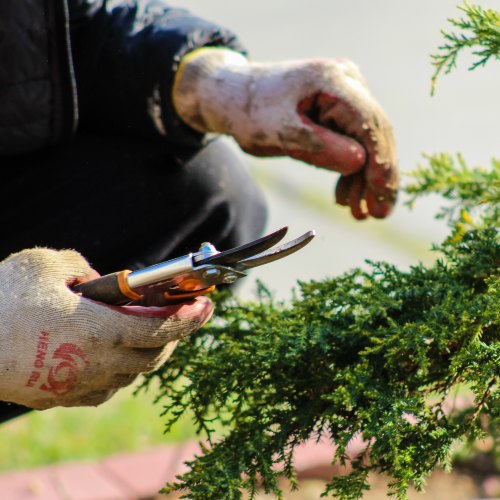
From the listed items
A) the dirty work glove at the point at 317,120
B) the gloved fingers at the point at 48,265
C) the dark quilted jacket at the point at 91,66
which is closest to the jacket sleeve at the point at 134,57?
the dark quilted jacket at the point at 91,66

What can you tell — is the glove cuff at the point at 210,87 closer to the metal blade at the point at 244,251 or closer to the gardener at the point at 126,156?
the gardener at the point at 126,156

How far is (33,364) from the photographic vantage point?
50.6 inches

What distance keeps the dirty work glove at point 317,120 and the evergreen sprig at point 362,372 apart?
11.0 inches

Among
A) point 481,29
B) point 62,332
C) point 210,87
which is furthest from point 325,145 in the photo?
point 62,332

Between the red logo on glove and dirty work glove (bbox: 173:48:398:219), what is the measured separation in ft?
2.18

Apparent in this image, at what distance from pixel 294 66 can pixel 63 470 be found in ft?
6.02

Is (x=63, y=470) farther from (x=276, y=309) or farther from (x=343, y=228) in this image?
(x=343, y=228)

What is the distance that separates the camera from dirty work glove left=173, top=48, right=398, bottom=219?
5.29 ft

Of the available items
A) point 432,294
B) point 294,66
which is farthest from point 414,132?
point 432,294

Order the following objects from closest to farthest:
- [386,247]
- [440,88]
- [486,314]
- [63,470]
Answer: [486,314], [63,470], [386,247], [440,88]

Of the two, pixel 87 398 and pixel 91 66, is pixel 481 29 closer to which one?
pixel 87 398

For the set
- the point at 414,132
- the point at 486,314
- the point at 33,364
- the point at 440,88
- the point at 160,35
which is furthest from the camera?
the point at 440,88

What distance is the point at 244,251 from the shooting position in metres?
1.23

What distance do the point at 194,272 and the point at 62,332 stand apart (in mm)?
249
